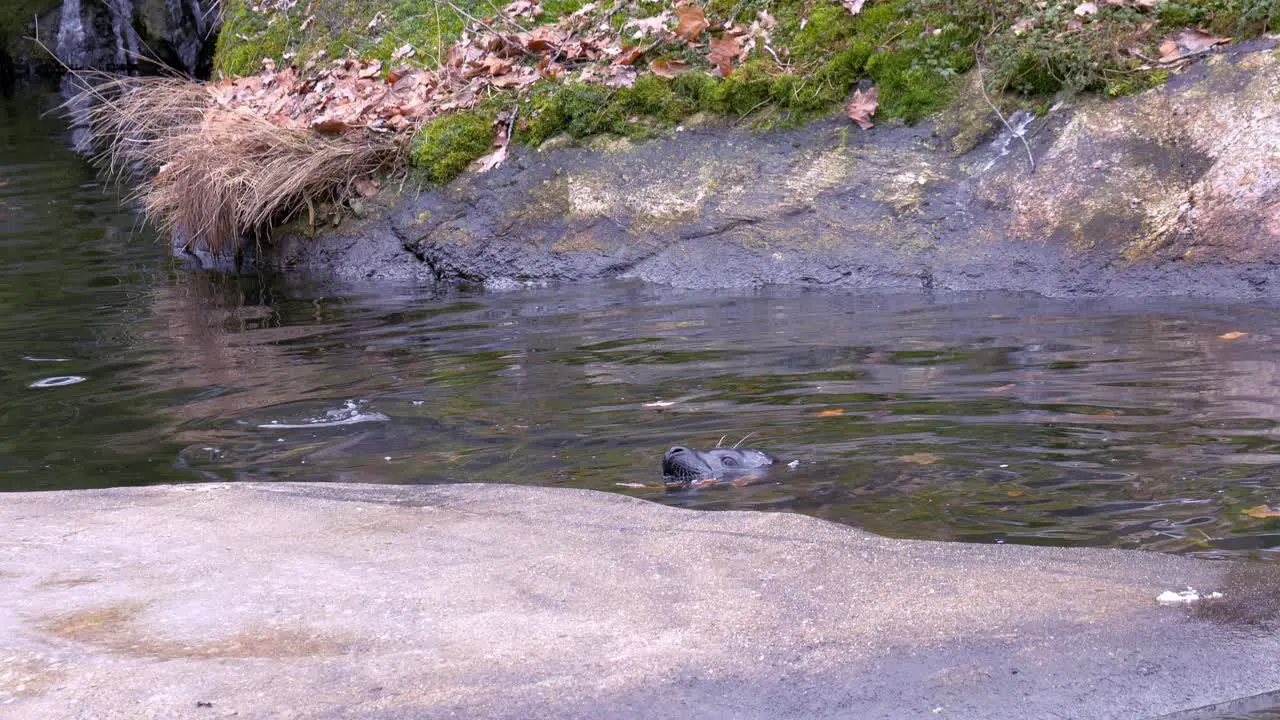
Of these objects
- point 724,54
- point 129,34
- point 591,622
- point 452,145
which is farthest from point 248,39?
point 129,34

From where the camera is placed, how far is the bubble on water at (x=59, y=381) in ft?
20.6

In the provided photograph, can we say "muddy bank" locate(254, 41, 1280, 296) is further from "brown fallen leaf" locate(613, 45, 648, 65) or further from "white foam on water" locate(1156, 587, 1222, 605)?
"white foam on water" locate(1156, 587, 1222, 605)

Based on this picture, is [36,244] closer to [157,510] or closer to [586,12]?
[586,12]

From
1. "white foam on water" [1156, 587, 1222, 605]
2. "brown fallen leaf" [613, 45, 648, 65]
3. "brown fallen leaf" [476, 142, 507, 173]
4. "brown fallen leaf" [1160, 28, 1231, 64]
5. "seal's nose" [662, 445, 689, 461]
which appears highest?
"brown fallen leaf" [613, 45, 648, 65]

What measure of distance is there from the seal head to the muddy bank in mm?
2932

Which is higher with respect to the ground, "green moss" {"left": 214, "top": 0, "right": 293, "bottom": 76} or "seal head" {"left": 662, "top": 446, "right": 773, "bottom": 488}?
"green moss" {"left": 214, "top": 0, "right": 293, "bottom": 76}

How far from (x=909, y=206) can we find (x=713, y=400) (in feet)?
8.16

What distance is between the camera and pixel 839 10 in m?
8.16

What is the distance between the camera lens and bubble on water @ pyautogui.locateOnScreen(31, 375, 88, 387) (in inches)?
247

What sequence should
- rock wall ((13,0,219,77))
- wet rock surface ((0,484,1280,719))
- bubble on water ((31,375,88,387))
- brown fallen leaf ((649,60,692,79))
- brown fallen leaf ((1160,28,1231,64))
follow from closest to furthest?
wet rock surface ((0,484,1280,719)) → bubble on water ((31,375,88,387)) → brown fallen leaf ((1160,28,1231,64)) → brown fallen leaf ((649,60,692,79)) → rock wall ((13,0,219,77))

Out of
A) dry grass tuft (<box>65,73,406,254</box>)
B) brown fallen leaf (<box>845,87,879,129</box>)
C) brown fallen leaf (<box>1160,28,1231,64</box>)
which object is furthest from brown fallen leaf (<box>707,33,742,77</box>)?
brown fallen leaf (<box>1160,28,1231,64</box>)

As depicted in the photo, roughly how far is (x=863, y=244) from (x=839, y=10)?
1.77 metres

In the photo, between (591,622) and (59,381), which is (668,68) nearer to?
(59,381)

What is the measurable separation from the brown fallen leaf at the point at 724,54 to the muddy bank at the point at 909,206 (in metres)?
0.45
